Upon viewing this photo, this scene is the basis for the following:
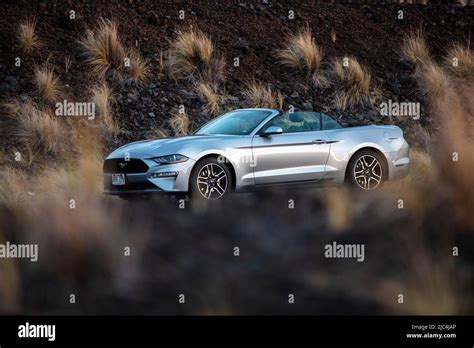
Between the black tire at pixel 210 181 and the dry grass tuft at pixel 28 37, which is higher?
the dry grass tuft at pixel 28 37

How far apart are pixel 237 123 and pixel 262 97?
7.84 m

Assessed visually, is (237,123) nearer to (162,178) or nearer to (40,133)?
(162,178)

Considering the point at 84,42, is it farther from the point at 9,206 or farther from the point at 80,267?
the point at 80,267

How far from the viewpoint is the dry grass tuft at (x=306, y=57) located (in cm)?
2238

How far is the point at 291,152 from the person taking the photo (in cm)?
1259

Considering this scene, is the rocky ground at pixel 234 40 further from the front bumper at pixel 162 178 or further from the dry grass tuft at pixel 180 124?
the front bumper at pixel 162 178

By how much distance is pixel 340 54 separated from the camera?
77.0 feet

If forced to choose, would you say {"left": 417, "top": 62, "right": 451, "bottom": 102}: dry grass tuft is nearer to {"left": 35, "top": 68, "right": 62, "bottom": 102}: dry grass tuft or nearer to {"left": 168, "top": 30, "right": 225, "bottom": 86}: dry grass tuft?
{"left": 168, "top": 30, "right": 225, "bottom": 86}: dry grass tuft

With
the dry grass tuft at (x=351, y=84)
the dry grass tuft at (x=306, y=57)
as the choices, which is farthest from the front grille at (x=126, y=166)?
the dry grass tuft at (x=306, y=57)

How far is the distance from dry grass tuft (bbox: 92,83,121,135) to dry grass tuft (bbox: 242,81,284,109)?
3195 millimetres

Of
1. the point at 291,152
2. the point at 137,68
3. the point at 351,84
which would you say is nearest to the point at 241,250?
the point at 291,152

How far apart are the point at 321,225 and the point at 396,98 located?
12194 millimetres

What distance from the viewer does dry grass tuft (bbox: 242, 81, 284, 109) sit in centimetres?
2072

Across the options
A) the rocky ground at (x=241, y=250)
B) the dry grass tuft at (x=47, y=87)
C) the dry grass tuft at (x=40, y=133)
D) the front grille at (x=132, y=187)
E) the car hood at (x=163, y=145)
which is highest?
the dry grass tuft at (x=47, y=87)
